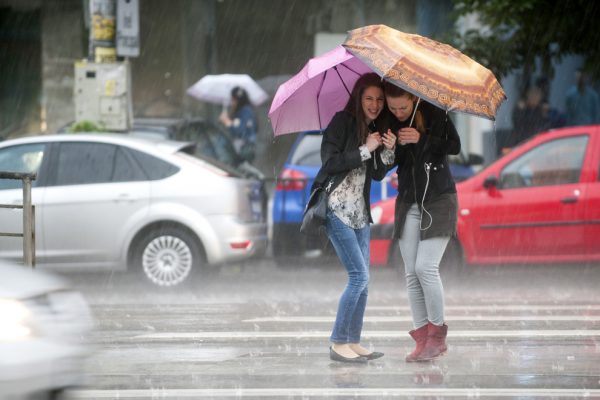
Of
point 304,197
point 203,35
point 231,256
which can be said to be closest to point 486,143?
point 203,35

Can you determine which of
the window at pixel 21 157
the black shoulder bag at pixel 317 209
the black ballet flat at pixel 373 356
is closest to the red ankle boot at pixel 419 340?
the black ballet flat at pixel 373 356

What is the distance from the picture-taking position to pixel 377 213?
13.5 m

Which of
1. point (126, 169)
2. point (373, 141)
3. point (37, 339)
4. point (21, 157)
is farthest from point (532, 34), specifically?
point (37, 339)

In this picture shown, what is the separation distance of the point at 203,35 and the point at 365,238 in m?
15.0

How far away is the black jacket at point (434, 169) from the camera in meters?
8.03

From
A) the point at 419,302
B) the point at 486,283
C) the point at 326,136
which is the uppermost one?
the point at 326,136

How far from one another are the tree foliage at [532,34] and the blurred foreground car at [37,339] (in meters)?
10.9

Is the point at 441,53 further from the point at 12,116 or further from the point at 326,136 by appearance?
the point at 12,116

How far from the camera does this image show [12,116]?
23688 millimetres

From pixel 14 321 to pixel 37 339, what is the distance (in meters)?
0.12

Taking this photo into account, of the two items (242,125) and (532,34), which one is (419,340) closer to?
(532,34)

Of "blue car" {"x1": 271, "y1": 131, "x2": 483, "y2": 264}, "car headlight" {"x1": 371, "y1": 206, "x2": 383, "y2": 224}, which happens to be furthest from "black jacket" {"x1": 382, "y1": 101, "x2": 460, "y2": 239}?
"blue car" {"x1": 271, "y1": 131, "x2": 483, "y2": 264}

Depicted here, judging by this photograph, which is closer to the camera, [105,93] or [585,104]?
[105,93]

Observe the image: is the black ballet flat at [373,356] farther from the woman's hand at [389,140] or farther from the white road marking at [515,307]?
the white road marking at [515,307]
